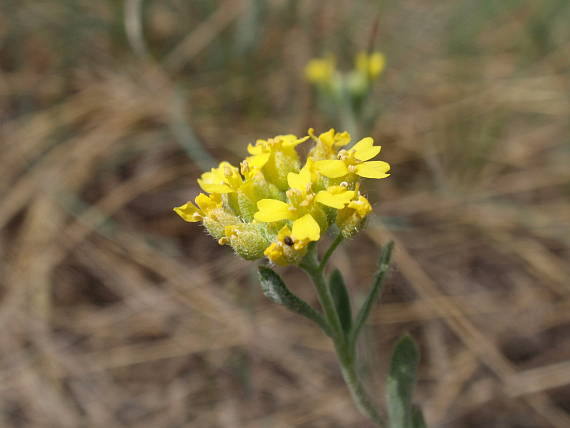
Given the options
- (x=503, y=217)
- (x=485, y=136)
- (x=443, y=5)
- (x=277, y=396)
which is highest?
(x=443, y=5)

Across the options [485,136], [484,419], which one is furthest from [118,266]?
[485,136]

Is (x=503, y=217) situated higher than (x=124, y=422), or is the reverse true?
(x=503, y=217)

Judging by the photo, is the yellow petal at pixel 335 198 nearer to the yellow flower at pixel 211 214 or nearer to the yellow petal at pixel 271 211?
the yellow petal at pixel 271 211

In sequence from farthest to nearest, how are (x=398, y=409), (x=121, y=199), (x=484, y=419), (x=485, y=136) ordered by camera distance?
(x=485, y=136), (x=121, y=199), (x=484, y=419), (x=398, y=409)

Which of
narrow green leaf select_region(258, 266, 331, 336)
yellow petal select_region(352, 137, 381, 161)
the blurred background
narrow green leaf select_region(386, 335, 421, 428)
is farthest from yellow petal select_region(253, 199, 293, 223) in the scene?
the blurred background

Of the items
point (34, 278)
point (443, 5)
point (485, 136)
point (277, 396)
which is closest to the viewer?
point (277, 396)

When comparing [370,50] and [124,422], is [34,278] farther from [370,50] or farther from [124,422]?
[370,50]

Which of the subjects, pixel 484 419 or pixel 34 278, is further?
pixel 34 278

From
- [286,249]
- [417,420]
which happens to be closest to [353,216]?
[286,249]
